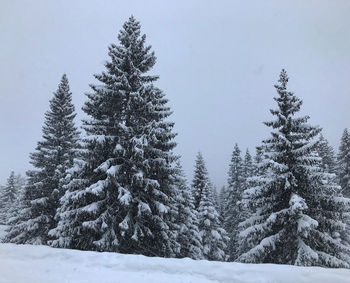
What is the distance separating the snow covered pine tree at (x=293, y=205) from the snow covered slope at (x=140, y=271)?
613cm

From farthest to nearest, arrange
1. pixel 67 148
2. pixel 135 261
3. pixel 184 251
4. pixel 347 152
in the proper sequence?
pixel 347 152 → pixel 184 251 → pixel 67 148 → pixel 135 261

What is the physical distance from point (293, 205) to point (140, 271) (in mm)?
7580

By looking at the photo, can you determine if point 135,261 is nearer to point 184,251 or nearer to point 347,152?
point 184,251

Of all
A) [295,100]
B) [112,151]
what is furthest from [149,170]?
[295,100]

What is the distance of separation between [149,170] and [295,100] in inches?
319

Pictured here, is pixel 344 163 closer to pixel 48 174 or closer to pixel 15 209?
pixel 48 174

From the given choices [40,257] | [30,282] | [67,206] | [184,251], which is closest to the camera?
[30,282]

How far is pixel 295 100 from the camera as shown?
628 inches

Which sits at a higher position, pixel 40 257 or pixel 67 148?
pixel 67 148

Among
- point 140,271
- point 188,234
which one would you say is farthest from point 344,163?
point 140,271

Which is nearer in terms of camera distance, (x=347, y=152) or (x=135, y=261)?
(x=135, y=261)

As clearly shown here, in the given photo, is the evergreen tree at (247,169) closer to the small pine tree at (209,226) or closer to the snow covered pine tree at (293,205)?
the small pine tree at (209,226)

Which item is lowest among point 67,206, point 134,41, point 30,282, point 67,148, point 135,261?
point 30,282

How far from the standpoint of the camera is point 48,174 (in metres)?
21.9
